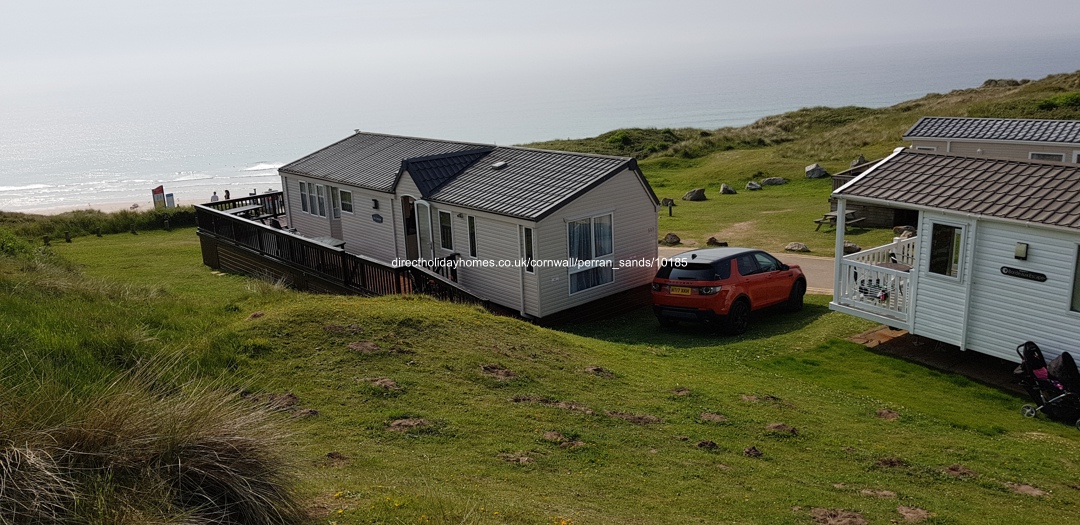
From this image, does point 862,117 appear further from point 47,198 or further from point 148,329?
point 47,198

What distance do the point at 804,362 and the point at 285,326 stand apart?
915cm

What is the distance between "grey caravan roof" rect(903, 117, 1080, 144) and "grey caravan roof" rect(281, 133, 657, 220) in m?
13.0

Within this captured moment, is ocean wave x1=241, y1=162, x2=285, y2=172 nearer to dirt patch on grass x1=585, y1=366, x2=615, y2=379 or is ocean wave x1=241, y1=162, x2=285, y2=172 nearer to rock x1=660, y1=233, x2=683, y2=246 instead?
rock x1=660, y1=233, x2=683, y2=246

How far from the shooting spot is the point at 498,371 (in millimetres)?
11836

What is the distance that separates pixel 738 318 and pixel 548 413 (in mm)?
7477

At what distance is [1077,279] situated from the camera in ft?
39.9

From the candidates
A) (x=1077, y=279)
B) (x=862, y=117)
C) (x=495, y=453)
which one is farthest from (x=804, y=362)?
(x=862, y=117)

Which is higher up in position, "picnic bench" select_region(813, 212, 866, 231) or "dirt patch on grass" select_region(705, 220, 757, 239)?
"picnic bench" select_region(813, 212, 866, 231)

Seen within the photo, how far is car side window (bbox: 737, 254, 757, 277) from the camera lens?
16.8 metres

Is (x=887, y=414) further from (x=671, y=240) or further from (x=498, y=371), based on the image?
(x=671, y=240)

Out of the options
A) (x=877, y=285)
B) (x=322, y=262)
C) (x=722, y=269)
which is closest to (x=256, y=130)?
(x=322, y=262)

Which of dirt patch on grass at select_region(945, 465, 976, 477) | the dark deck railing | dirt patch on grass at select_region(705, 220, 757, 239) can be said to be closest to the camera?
dirt patch on grass at select_region(945, 465, 976, 477)

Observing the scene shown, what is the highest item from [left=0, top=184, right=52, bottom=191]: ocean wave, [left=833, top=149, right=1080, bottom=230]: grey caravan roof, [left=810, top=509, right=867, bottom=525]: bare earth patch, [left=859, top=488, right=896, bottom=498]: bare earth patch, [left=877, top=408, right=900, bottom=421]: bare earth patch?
[left=833, top=149, right=1080, bottom=230]: grey caravan roof

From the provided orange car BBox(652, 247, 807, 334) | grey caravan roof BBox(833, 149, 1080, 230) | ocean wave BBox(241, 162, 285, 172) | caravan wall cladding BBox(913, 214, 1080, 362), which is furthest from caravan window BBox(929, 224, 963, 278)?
ocean wave BBox(241, 162, 285, 172)
